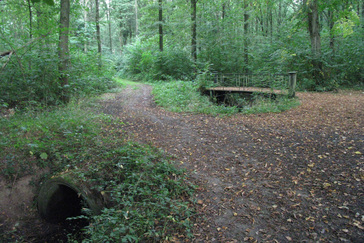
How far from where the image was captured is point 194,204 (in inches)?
157

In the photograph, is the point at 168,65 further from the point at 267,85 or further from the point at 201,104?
the point at 201,104

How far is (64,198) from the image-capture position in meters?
4.75

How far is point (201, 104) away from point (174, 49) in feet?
35.1

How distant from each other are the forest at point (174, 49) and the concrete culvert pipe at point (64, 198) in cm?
290

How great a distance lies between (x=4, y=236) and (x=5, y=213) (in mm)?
498

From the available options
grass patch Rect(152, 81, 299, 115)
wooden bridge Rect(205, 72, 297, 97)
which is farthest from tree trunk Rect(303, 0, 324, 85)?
grass patch Rect(152, 81, 299, 115)

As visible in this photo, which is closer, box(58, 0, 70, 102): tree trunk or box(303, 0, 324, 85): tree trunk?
box(58, 0, 70, 102): tree trunk

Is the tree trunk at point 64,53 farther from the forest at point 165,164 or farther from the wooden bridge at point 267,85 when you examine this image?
the wooden bridge at point 267,85

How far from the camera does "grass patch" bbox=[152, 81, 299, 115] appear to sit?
31.9 ft

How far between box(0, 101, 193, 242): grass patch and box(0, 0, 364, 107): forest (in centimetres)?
172

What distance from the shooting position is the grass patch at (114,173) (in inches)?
131

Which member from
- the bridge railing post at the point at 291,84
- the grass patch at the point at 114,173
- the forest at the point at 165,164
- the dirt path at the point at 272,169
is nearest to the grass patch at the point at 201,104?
the forest at the point at 165,164

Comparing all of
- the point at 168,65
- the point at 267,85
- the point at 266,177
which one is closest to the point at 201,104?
the point at 267,85

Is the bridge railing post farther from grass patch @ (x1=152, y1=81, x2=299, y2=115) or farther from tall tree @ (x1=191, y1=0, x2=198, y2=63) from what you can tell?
tall tree @ (x1=191, y1=0, x2=198, y2=63)
